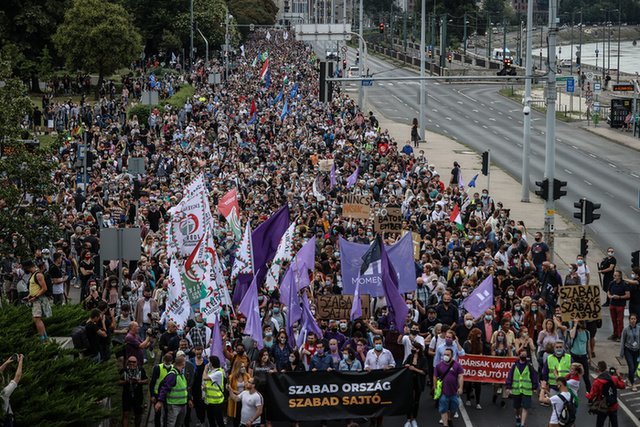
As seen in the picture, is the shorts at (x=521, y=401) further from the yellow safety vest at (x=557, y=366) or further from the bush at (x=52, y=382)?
the bush at (x=52, y=382)

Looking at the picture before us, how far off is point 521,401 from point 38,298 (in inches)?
310

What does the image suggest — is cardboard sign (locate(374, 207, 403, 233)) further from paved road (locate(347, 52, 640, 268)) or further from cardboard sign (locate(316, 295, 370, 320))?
paved road (locate(347, 52, 640, 268))

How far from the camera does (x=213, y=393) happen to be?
19188 mm

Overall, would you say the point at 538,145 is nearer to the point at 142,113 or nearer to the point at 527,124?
the point at 142,113

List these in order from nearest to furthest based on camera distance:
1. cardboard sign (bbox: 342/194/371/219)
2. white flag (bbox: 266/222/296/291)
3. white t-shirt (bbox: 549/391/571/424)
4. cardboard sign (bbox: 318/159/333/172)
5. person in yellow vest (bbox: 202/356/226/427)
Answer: white t-shirt (bbox: 549/391/571/424) → person in yellow vest (bbox: 202/356/226/427) → white flag (bbox: 266/222/296/291) → cardboard sign (bbox: 342/194/371/219) → cardboard sign (bbox: 318/159/333/172)

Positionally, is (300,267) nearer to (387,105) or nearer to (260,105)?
(260,105)

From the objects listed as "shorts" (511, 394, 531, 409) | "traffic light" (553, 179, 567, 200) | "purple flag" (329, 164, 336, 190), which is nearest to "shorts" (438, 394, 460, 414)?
"shorts" (511, 394, 531, 409)

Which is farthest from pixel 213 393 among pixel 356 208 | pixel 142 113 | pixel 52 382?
pixel 142 113

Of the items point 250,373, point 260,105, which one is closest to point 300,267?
point 250,373

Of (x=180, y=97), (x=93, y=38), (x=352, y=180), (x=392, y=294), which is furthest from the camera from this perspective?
(x=93, y=38)

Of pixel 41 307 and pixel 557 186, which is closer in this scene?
pixel 41 307

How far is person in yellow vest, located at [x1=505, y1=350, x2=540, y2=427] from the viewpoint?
20.1m

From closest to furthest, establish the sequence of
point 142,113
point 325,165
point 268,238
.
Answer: point 268,238 < point 325,165 < point 142,113

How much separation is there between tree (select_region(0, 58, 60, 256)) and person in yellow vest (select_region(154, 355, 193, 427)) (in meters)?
9.49
